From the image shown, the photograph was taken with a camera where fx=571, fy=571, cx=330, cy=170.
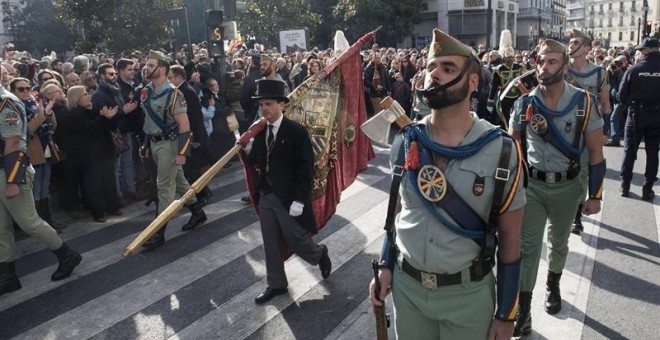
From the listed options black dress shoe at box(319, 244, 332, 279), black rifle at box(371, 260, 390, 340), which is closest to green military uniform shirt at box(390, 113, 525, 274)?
black rifle at box(371, 260, 390, 340)

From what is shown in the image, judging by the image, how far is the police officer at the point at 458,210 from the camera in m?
2.57

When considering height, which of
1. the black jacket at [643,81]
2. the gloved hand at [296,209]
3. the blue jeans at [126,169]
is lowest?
the blue jeans at [126,169]

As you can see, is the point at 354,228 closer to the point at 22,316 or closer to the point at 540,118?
the point at 540,118

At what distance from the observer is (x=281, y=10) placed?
3184cm

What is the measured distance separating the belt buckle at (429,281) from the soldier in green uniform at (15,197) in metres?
4.23

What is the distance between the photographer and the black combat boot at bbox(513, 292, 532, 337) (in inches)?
168

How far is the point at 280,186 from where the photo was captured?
5109mm

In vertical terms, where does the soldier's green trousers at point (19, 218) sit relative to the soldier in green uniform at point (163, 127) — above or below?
below

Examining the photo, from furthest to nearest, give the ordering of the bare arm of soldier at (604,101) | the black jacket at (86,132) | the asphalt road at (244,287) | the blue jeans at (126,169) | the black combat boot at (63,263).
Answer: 1. the blue jeans at (126,169)
2. the black jacket at (86,132)
3. the bare arm of soldier at (604,101)
4. the black combat boot at (63,263)
5. the asphalt road at (244,287)

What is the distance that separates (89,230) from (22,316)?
2514 mm

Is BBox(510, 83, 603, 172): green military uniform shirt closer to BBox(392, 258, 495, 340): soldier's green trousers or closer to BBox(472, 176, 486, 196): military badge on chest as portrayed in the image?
BBox(392, 258, 495, 340): soldier's green trousers

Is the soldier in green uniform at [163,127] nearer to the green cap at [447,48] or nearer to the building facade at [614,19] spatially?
the green cap at [447,48]

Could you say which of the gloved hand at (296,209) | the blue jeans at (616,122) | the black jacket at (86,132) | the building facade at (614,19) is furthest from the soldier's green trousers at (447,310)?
the building facade at (614,19)

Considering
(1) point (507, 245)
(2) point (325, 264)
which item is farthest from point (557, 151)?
(2) point (325, 264)
